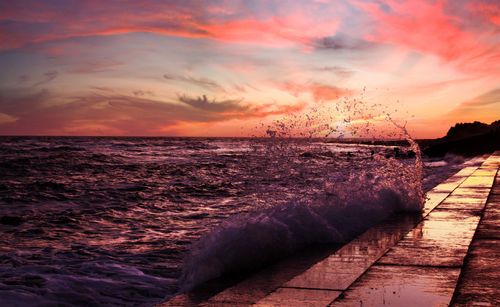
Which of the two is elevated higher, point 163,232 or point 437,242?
point 437,242

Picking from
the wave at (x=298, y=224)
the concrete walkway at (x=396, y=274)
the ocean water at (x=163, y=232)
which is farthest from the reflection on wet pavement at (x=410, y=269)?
the ocean water at (x=163, y=232)

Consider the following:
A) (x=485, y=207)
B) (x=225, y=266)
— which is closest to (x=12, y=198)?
(x=225, y=266)

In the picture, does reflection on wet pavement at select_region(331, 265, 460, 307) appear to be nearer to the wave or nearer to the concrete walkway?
the concrete walkway

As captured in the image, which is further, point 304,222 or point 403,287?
point 304,222

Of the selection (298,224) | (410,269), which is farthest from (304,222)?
(410,269)

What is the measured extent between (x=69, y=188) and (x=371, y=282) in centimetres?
1401

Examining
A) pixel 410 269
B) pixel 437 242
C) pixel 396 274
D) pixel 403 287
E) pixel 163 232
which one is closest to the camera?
pixel 403 287

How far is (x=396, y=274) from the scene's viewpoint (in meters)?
3.58

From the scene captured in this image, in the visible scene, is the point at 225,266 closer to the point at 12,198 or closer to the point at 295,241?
the point at 295,241

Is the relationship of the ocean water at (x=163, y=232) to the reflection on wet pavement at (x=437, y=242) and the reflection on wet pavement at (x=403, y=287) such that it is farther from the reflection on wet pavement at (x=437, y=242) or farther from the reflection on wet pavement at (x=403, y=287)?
the reflection on wet pavement at (x=403, y=287)

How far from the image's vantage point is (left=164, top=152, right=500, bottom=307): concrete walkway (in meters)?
3.04

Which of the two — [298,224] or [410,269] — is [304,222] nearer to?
[298,224]

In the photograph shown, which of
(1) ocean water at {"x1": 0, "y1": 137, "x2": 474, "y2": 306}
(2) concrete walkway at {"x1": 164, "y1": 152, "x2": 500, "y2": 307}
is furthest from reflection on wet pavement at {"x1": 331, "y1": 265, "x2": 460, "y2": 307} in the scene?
(1) ocean water at {"x1": 0, "y1": 137, "x2": 474, "y2": 306}

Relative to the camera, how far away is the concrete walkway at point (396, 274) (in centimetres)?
304
